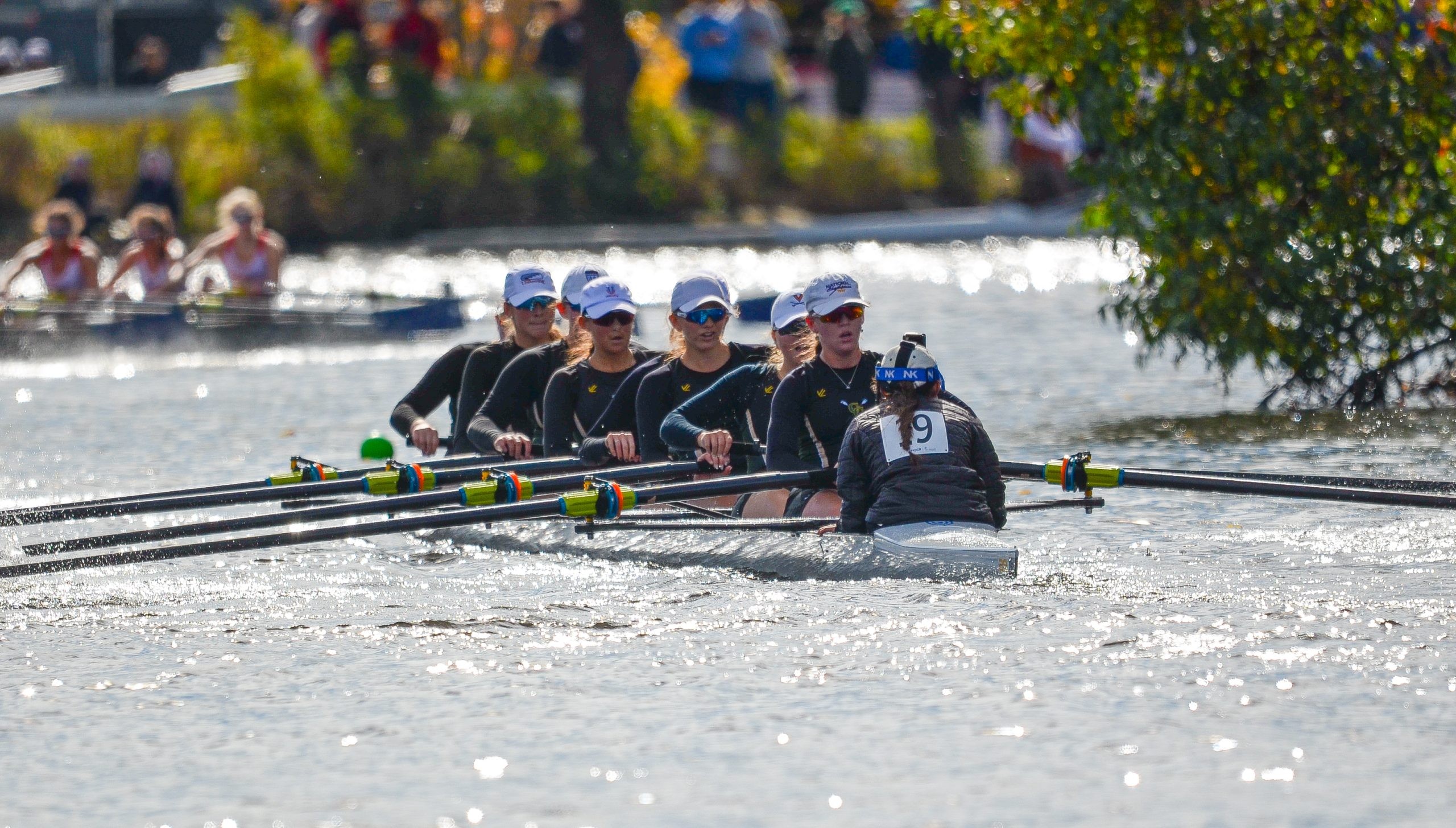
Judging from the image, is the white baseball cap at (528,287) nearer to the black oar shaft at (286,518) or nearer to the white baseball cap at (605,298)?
the white baseball cap at (605,298)

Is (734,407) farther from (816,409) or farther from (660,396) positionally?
(816,409)

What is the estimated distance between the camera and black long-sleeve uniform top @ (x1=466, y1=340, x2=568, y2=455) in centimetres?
1256

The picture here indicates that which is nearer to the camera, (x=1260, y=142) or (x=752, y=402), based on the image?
(x=752, y=402)

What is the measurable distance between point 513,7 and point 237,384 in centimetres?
1541

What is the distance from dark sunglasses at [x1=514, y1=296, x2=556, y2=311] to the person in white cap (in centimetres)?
139

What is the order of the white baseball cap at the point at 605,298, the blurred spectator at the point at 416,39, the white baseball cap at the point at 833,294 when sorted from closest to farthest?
the white baseball cap at the point at 833,294 → the white baseball cap at the point at 605,298 → the blurred spectator at the point at 416,39

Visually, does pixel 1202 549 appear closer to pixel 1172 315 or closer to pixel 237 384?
pixel 1172 315

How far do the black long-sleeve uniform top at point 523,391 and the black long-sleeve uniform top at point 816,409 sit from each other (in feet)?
6.83

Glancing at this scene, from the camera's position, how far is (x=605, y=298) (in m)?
12.1

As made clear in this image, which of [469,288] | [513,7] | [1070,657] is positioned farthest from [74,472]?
[513,7]

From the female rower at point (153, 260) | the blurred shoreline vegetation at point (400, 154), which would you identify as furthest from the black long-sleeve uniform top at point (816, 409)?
the blurred shoreline vegetation at point (400, 154)

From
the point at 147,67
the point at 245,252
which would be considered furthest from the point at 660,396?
the point at 147,67

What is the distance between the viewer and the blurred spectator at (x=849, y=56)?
3250 cm

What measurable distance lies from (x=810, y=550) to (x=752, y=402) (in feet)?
5.40
